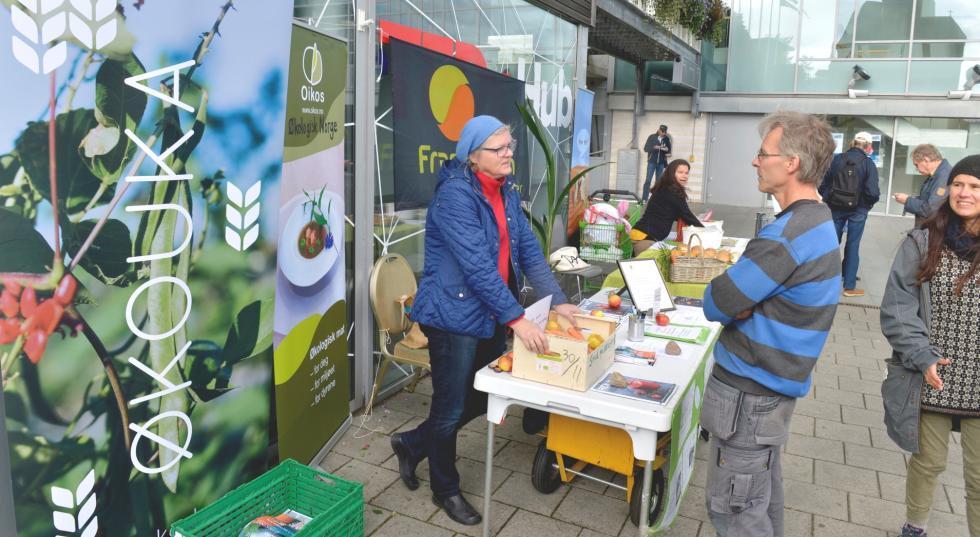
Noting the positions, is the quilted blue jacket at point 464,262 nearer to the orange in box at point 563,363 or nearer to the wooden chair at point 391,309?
the orange in box at point 563,363

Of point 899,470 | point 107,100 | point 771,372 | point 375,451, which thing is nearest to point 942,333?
point 771,372

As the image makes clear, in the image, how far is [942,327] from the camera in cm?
280

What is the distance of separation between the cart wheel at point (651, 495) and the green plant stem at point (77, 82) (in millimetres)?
2619

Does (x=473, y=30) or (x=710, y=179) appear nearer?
(x=473, y=30)

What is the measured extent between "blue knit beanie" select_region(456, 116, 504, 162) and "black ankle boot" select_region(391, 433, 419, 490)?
4.60 feet

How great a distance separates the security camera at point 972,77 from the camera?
14.6 metres

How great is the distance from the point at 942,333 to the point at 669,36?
10.8 m

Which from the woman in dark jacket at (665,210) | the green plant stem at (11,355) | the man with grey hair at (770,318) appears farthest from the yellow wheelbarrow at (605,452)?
the woman in dark jacket at (665,210)

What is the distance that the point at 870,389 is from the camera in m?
5.29

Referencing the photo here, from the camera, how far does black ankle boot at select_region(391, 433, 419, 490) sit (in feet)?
11.5

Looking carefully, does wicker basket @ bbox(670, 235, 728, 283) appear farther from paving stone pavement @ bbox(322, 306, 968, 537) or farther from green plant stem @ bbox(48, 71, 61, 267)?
green plant stem @ bbox(48, 71, 61, 267)

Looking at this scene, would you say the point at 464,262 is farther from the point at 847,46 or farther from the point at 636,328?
the point at 847,46

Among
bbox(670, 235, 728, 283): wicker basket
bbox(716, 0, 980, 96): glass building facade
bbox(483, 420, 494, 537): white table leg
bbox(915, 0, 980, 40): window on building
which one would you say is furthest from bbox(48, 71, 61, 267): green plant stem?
bbox(915, 0, 980, 40): window on building

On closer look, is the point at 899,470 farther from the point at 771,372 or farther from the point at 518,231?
the point at 518,231
